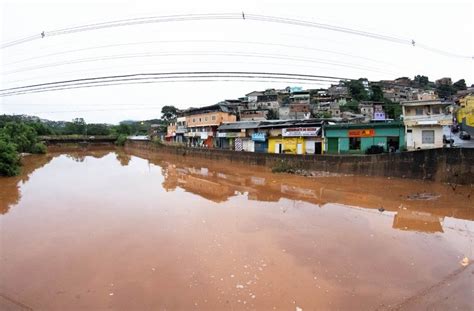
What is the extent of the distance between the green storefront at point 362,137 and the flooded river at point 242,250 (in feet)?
18.8

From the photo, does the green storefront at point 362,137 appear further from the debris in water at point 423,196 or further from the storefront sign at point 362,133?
the debris in water at point 423,196

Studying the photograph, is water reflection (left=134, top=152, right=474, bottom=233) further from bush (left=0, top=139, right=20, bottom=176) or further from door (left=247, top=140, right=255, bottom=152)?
bush (left=0, top=139, right=20, bottom=176)

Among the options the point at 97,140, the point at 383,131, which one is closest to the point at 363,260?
the point at 383,131

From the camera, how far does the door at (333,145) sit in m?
27.1

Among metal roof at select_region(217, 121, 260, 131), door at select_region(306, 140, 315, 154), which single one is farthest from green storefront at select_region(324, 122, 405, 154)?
metal roof at select_region(217, 121, 260, 131)

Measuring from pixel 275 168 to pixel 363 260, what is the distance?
18.4m

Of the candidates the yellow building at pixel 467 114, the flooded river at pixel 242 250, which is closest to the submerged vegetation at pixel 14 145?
the flooded river at pixel 242 250

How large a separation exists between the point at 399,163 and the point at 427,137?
398 cm

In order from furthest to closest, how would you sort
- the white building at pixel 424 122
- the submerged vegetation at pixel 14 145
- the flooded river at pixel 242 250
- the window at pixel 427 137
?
the submerged vegetation at pixel 14 145
the window at pixel 427 137
the white building at pixel 424 122
the flooded river at pixel 242 250

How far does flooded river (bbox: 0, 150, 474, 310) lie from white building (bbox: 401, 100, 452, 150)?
4936 millimetres

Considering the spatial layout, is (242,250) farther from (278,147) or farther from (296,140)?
(278,147)

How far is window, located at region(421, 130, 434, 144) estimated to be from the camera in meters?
22.0

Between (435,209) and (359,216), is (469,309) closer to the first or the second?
(359,216)

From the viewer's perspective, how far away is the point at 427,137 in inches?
875
